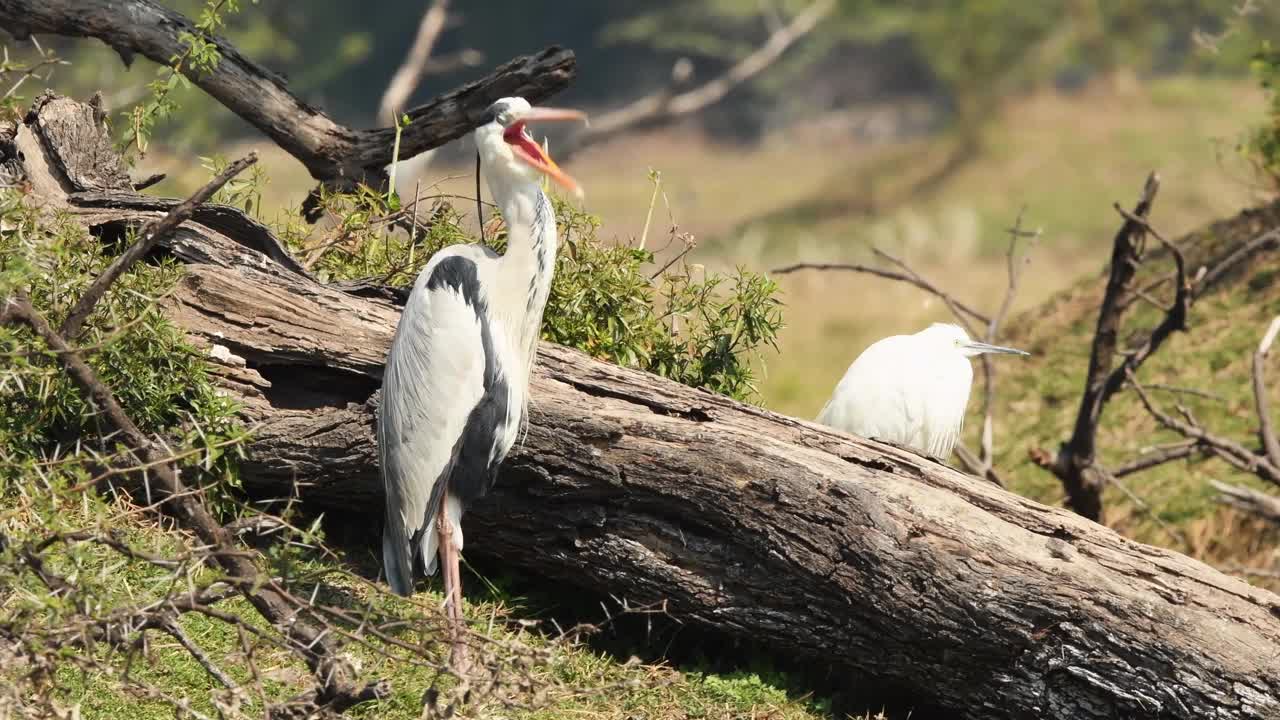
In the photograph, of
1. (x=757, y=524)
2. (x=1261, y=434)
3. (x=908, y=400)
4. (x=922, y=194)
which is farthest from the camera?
(x=922, y=194)

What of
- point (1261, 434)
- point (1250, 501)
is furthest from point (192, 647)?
point (1261, 434)

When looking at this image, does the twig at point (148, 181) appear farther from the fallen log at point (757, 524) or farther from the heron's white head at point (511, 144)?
the heron's white head at point (511, 144)

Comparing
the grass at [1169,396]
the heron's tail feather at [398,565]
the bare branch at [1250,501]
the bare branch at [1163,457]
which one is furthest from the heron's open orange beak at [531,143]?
the grass at [1169,396]

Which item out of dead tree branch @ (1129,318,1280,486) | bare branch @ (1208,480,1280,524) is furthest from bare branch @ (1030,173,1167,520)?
bare branch @ (1208,480,1280,524)

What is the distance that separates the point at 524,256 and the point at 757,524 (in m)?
1.05

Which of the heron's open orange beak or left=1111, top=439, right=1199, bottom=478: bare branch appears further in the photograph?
left=1111, top=439, right=1199, bottom=478: bare branch

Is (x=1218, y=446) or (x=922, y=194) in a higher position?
(x=922, y=194)

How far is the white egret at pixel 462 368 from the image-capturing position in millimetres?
4148

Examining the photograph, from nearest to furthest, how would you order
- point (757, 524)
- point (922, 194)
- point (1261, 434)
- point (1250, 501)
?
point (757, 524)
point (1250, 501)
point (1261, 434)
point (922, 194)

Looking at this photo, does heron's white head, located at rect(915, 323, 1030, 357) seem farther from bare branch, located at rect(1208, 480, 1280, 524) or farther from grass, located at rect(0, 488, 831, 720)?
grass, located at rect(0, 488, 831, 720)

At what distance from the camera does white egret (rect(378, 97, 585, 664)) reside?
4.15 m

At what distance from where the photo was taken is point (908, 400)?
5191 mm

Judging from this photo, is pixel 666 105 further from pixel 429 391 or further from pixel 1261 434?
pixel 429 391

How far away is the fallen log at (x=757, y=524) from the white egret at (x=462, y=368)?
0.23m
